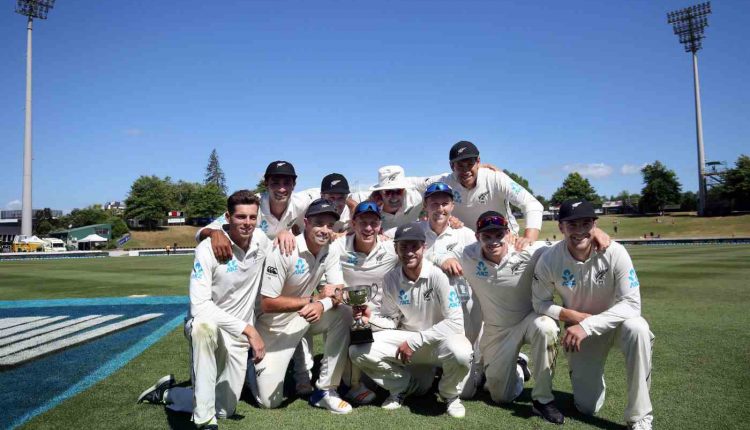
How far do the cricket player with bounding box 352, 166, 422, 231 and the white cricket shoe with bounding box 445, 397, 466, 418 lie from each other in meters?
2.77

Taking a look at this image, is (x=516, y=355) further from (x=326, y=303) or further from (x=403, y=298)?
(x=326, y=303)

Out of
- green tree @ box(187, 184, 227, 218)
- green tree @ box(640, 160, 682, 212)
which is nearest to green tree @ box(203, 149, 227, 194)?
green tree @ box(187, 184, 227, 218)

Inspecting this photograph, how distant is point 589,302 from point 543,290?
17.4 inches

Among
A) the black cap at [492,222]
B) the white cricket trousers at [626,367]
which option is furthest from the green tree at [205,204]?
the white cricket trousers at [626,367]

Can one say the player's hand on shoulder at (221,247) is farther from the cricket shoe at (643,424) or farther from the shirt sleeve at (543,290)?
the cricket shoe at (643,424)

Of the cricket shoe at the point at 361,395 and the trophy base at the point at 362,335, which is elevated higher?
the trophy base at the point at 362,335

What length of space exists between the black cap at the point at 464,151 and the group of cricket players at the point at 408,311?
31 mm

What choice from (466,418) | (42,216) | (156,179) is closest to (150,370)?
(466,418)

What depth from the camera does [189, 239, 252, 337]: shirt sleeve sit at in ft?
13.8

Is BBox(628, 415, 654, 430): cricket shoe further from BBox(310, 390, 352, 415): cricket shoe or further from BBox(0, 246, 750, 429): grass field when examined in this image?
BBox(310, 390, 352, 415): cricket shoe

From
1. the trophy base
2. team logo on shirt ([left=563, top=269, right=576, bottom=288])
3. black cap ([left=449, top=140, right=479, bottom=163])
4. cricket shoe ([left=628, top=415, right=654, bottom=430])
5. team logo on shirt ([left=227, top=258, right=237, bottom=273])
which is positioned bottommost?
Result: cricket shoe ([left=628, top=415, right=654, bottom=430])

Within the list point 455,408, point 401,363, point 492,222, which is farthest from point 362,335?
point 492,222

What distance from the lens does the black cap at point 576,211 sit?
4.25 meters

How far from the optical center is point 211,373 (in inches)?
159
